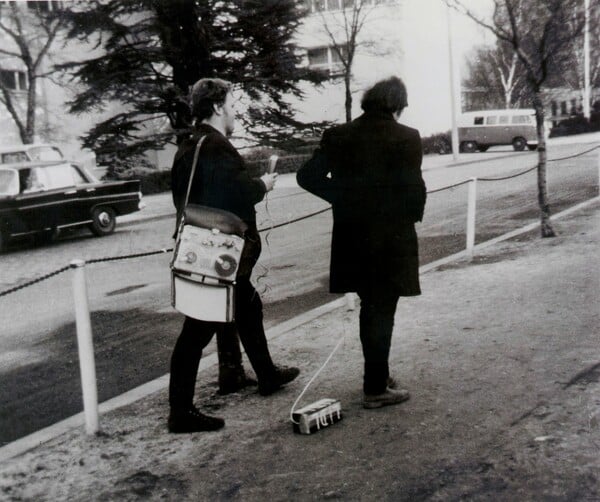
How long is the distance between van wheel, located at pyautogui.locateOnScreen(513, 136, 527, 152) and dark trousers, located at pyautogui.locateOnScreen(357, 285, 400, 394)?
7610 mm

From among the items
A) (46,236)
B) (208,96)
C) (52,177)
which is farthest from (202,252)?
(52,177)

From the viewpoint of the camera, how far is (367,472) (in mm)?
2805

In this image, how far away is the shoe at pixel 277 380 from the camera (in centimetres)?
379

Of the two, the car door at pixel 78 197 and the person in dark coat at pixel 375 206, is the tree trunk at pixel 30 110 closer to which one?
the person in dark coat at pixel 375 206

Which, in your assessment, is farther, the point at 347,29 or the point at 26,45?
the point at 26,45

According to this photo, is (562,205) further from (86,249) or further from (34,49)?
(34,49)

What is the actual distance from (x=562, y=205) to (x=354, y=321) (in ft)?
22.3

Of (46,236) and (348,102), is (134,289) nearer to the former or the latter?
(348,102)

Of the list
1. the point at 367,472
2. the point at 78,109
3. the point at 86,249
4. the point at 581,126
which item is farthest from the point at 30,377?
the point at 86,249

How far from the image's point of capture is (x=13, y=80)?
7066mm

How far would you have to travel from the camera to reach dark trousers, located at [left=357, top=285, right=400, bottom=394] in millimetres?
3422

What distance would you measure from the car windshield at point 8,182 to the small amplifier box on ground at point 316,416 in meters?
8.40

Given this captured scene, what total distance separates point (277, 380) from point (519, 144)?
869 centimetres

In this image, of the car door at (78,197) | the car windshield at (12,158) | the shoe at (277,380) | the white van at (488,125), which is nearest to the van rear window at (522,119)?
the white van at (488,125)
